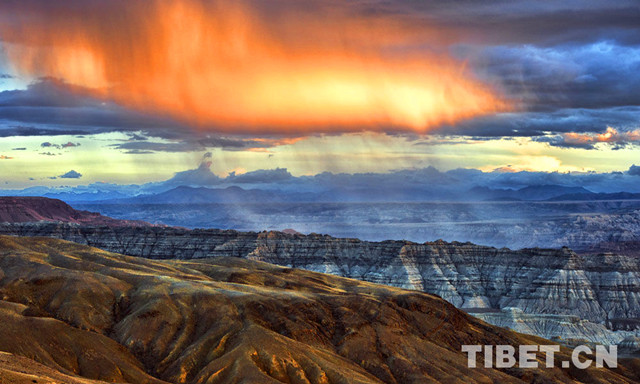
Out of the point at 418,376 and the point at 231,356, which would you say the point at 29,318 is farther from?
the point at 418,376

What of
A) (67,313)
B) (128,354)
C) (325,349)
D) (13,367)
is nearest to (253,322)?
(325,349)

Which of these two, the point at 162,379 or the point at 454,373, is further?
the point at 454,373

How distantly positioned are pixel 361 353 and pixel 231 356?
36.3 metres

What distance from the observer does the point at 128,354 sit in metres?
177

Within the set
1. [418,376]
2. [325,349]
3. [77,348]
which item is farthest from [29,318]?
[418,376]

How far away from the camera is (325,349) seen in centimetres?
19462

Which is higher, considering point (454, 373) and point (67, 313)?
point (67, 313)

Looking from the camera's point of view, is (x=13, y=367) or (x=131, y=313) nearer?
(x=13, y=367)

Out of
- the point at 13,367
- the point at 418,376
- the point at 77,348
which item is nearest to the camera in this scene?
the point at 13,367

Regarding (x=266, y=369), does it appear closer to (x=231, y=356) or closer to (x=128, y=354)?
(x=231, y=356)

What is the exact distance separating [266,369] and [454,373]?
155ft

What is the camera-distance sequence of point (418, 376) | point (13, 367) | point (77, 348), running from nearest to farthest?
point (13, 367) < point (77, 348) < point (418, 376)

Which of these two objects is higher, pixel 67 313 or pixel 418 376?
pixel 67 313

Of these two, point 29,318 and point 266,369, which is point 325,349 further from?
point 29,318
